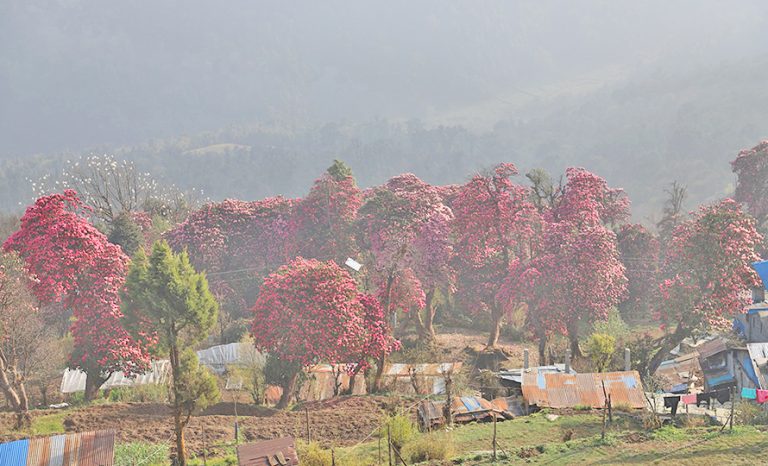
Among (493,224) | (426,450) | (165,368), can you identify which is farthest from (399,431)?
(493,224)

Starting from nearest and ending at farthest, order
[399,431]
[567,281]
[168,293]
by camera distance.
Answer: [399,431]
[168,293]
[567,281]

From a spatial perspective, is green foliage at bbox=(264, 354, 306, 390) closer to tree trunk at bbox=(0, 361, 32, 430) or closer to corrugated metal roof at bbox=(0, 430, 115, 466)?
tree trunk at bbox=(0, 361, 32, 430)

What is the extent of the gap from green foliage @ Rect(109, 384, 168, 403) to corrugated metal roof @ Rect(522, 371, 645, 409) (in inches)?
605

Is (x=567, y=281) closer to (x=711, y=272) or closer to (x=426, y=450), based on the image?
(x=711, y=272)

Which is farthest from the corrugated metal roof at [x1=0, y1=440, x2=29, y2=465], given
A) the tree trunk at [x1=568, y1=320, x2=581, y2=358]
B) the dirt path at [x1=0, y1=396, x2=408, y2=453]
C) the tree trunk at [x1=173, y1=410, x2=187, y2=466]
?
the tree trunk at [x1=568, y1=320, x2=581, y2=358]

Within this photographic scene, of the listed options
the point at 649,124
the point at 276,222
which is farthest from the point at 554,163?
the point at 276,222

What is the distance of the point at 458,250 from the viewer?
1459 inches

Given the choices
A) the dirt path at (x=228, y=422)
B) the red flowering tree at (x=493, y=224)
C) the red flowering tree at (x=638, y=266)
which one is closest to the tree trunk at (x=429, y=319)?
the red flowering tree at (x=493, y=224)

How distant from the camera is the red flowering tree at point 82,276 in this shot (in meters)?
25.1

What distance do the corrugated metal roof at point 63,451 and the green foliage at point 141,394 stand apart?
9717mm

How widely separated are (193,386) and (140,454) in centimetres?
241

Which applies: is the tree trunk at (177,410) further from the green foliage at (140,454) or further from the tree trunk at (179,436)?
the green foliage at (140,454)

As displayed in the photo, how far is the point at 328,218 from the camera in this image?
4025 centimetres

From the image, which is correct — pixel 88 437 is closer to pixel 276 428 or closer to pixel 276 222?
pixel 276 428
